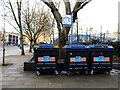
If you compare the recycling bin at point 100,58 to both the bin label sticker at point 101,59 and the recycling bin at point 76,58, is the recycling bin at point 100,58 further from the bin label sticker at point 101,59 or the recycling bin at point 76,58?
the recycling bin at point 76,58

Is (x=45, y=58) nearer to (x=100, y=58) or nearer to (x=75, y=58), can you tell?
(x=75, y=58)

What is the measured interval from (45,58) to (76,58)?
4.45ft

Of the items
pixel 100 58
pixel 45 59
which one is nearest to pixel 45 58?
pixel 45 59

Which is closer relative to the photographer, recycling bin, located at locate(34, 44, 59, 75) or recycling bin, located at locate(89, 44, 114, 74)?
recycling bin, located at locate(34, 44, 59, 75)

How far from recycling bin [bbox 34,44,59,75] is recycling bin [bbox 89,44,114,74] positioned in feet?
5.51

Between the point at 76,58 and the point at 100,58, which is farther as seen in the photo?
the point at 100,58

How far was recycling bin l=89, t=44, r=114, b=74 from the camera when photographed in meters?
6.35

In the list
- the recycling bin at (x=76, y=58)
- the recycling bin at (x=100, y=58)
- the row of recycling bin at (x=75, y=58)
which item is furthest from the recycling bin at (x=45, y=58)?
the recycling bin at (x=100, y=58)

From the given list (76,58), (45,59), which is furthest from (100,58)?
(45,59)

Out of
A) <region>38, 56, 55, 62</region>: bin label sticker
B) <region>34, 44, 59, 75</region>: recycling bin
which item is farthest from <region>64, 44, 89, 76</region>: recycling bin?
<region>38, 56, 55, 62</region>: bin label sticker

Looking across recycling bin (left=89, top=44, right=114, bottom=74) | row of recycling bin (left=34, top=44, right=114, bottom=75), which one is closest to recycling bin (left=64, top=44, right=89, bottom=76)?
row of recycling bin (left=34, top=44, right=114, bottom=75)

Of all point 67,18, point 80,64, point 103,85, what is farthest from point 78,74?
point 67,18

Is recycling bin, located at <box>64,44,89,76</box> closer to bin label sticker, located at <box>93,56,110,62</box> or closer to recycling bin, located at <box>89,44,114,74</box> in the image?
recycling bin, located at <box>89,44,114,74</box>

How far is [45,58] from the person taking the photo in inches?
246
